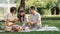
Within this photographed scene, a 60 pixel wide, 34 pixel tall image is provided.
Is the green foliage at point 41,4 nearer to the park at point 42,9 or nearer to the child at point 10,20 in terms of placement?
the park at point 42,9

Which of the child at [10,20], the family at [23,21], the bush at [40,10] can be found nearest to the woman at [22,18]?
the family at [23,21]

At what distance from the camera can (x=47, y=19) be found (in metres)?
5.35

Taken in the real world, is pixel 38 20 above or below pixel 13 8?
below

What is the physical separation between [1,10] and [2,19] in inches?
9.3

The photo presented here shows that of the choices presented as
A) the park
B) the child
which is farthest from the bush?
the child

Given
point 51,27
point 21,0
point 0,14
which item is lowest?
point 51,27

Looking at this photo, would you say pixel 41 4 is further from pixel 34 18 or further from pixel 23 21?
pixel 23 21

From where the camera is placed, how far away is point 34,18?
536 cm

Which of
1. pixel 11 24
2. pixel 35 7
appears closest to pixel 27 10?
pixel 35 7

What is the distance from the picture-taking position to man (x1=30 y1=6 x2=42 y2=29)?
5.34m

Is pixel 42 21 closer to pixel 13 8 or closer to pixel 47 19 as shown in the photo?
pixel 47 19

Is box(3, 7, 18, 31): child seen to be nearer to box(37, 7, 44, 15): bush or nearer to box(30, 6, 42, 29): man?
box(30, 6, 42, 29): man

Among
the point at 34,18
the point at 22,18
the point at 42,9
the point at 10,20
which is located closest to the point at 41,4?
the point at 42,9

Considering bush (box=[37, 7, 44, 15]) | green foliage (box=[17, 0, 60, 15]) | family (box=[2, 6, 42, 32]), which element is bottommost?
family (box=[2, 6, 42, 32])
